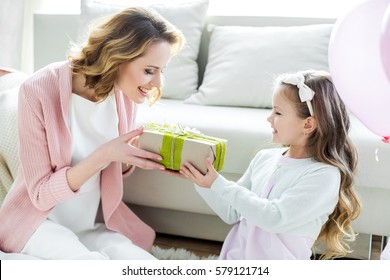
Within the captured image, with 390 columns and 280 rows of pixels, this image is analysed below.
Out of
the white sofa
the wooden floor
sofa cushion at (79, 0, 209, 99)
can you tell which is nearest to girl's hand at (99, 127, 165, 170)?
the white sofa

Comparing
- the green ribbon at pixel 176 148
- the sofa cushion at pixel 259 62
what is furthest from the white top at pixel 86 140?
the sofa cushion at pixel 259 62

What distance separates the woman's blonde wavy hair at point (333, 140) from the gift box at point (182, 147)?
261mm

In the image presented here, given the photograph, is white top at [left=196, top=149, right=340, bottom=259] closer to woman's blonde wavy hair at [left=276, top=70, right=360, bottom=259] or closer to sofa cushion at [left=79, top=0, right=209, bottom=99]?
woman's blonde wavy hair at [left=276, top=70, right=360, bottom=259]

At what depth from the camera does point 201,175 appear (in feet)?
5.31

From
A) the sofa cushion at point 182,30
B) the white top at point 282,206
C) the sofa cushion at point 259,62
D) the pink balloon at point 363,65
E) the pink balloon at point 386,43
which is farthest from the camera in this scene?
the sofa cushion at point 182,30

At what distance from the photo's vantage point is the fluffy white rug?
1940 mm

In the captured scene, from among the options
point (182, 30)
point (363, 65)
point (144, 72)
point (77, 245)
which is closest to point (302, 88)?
point (363, 65)

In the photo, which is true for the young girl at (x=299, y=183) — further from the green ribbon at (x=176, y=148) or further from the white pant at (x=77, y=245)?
the white pant at (x=77, y=245)

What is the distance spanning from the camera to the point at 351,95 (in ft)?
4.87

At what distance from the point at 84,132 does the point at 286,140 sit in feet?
1.99

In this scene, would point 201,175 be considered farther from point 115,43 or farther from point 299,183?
point 115,43

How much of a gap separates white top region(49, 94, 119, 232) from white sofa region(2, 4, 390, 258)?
26 centimetres

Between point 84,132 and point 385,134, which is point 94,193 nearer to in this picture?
point 84,132

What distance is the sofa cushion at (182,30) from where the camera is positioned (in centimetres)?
251
